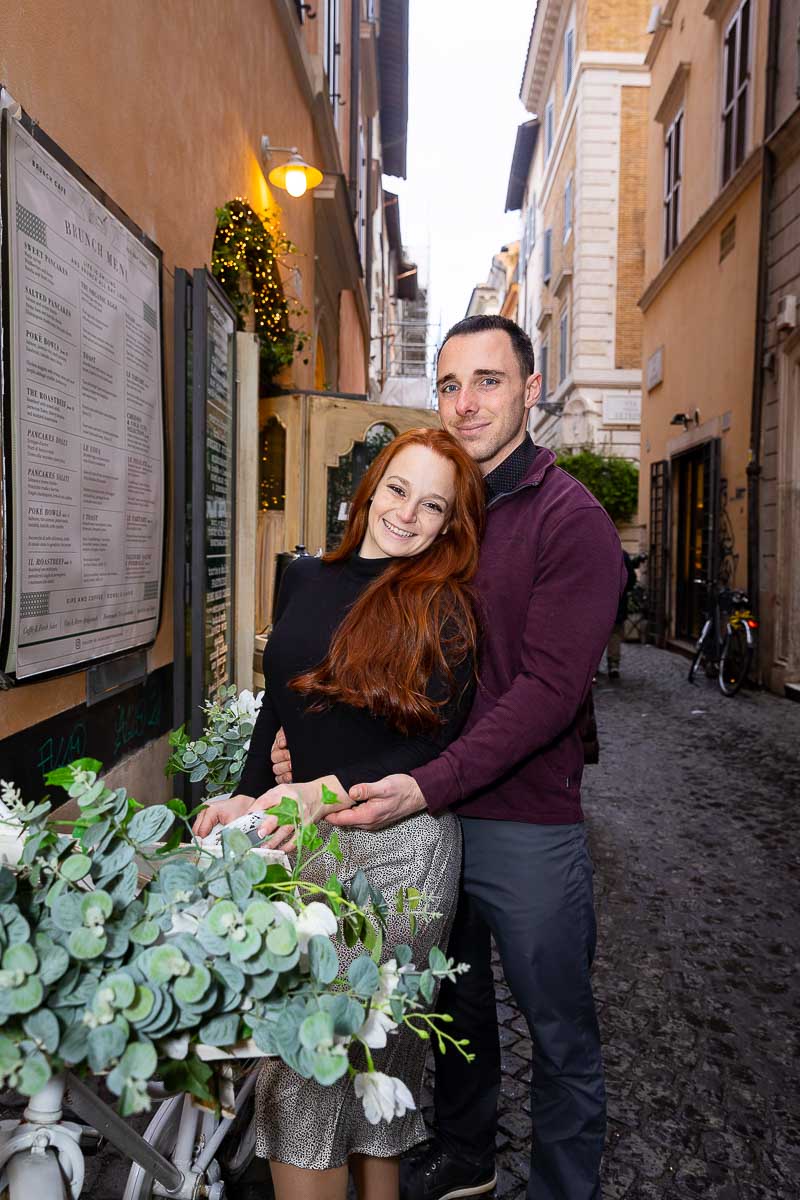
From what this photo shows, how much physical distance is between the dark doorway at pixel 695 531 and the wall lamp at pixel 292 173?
7.14 m

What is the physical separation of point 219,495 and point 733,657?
7.21 m

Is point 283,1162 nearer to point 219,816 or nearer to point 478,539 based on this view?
point 219,816

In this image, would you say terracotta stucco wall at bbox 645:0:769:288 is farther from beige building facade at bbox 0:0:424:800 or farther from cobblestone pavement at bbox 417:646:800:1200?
cobblestone pavement at bbox 417:646:800:1200

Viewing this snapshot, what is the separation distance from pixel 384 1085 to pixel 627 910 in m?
3.25

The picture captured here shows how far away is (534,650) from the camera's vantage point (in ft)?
6.17

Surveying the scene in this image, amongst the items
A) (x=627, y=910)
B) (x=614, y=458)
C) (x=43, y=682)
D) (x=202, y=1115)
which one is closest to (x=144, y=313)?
(x=43, y=682)

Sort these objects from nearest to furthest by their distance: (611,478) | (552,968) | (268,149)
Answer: (552,968)
(268,149)
(611,478)

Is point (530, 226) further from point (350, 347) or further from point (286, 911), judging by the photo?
point (286, 911)

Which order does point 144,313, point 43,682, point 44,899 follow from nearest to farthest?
1. point 44,899
2. point 43,682
3. point 144,313

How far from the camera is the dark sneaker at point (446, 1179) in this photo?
2.29 meters

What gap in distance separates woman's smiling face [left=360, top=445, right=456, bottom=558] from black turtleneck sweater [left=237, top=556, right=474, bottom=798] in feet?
0.23

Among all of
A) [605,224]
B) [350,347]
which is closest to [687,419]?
[350,347]

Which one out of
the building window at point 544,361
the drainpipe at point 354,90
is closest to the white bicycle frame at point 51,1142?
the drainpipe at point 354,90

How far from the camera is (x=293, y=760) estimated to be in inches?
76.0
